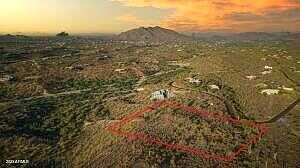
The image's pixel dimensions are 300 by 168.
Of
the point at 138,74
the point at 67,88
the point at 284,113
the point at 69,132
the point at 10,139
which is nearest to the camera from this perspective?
the point at 10,139

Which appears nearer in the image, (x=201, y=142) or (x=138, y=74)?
(x=201, y=142)

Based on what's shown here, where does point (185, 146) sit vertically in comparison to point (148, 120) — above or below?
below

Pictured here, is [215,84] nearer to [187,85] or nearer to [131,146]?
[187,85]

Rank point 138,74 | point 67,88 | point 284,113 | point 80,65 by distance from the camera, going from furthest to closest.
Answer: point 80,65 < point 138,74 < point 67,88 < point 284,113

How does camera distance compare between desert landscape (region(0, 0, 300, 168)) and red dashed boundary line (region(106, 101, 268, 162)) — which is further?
Answer: red dashed boundary line (region(106, 101, 268, 162))

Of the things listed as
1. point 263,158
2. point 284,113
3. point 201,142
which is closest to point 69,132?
point 201,142

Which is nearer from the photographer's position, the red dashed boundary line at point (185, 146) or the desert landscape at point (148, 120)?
the desert landscape at point (148, 120)

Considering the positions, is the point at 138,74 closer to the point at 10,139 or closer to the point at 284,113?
the point at 284,113

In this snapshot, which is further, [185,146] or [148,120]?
[148,120]
